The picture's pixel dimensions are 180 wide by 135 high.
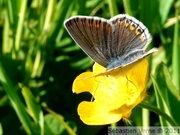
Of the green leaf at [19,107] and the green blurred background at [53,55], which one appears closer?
the green leaf at [19,107]

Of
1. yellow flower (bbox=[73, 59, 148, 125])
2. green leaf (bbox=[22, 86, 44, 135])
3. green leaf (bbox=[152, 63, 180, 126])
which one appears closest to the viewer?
yellow flower (bbox=[73, 59, 148, 125])

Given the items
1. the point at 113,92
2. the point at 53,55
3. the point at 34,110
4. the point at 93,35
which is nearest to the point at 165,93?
the point at 113,92

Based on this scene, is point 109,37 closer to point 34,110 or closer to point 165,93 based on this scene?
point 165,93

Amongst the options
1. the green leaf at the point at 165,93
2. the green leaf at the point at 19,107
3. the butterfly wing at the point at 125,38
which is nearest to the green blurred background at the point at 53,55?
the green leaf at the point at 19,107

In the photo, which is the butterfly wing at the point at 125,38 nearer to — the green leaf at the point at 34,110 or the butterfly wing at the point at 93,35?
the butterfly wing at the point at 93,35

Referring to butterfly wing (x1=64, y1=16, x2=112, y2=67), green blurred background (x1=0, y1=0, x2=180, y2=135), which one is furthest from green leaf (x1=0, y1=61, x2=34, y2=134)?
butterfly wing (x1=64, y1=16, x2=112, y2=67)

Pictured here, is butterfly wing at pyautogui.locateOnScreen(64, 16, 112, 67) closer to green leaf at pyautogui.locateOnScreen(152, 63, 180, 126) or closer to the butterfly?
the butterfly
